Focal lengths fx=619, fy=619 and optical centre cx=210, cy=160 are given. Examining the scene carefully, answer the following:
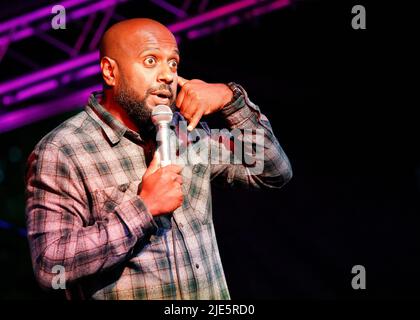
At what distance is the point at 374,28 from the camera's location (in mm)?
3395

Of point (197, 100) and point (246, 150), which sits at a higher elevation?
point (197, 100)

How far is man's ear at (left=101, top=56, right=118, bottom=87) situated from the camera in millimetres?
1948

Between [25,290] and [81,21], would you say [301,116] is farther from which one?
[25,290]

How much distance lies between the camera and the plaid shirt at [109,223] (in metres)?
1.59

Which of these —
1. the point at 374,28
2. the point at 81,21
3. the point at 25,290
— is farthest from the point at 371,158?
the point at 25,290

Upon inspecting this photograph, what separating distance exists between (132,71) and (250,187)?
2.03ft

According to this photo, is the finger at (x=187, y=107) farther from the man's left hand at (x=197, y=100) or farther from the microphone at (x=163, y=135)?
the microphone at (x=163, y=135)

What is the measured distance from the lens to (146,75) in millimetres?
1868

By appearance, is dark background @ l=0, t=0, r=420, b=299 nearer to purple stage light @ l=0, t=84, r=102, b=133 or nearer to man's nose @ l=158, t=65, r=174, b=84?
purple stage light @ l=0, t=84, r=102, b=133

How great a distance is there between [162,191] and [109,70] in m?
0.55

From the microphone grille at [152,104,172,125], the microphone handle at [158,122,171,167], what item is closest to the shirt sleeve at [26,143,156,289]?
the microphone handle at [158,122,171,167]

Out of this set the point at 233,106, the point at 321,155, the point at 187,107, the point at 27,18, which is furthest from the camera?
the point at 321,155

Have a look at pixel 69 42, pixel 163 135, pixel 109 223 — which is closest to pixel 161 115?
pixel 163 135

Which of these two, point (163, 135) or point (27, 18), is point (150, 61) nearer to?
point (163, 135)
